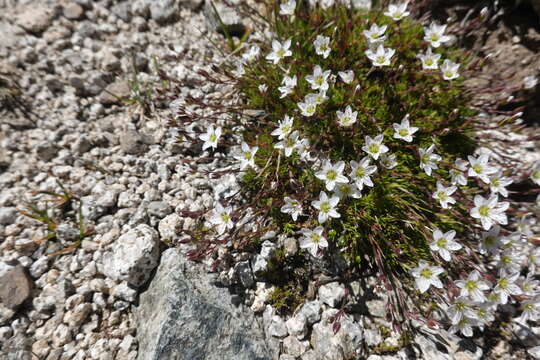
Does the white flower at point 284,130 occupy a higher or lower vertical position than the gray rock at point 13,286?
higher

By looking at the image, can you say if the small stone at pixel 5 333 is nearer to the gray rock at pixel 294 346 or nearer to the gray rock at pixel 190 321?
the gray rock at pixel 190 321

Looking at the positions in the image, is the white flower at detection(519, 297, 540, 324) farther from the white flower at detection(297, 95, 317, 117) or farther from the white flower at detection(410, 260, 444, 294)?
the white flower at detection(297, 95, 317, 117)

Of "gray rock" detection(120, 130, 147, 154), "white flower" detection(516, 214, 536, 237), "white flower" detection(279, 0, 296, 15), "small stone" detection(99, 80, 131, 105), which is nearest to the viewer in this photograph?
"white flower" detection(516, 214, 536, 237)

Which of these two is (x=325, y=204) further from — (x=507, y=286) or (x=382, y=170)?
(x=507, y=286)

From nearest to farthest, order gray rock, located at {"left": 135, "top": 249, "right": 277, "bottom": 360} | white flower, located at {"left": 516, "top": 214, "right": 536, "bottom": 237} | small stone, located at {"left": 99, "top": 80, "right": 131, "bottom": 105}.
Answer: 1. gray rock, located at {"left": 135, "top": 249, "right": 277, "bottom": 360}
2. white flower, located at {"left": 516, "top": 214, "right": 536, "bottom": 237}
3. small stone, located at {"left": 99, "top": 80, "right": 131, "bottom": 105}

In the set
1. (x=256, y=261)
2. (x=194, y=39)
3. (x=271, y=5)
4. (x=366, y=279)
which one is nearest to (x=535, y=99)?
(x=366, y=279)

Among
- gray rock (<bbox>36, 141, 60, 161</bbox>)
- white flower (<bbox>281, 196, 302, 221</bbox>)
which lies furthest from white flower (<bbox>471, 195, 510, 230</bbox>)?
gray rock (<bbox>36, 141, 60, 161</bbox>)

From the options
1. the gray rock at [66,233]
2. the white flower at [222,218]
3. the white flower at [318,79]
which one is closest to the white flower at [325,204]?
the white flower at [222,218]
